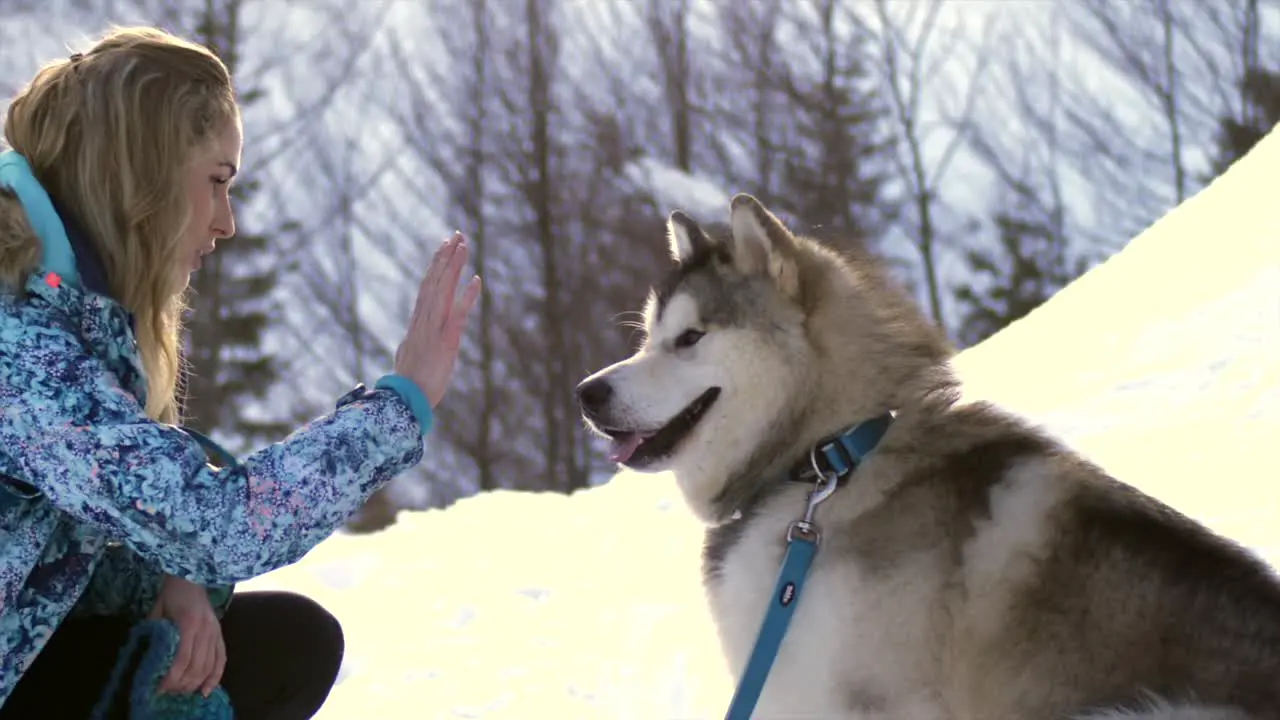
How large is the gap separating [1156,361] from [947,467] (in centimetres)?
346

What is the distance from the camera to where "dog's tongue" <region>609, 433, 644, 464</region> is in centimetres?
254

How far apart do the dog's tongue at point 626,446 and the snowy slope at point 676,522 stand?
1069mm

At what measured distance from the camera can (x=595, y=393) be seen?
253 centimetres

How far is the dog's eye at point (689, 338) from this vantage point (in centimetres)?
255

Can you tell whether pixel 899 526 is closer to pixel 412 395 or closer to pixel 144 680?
pixel 412 395

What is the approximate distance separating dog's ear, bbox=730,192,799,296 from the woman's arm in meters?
1.15

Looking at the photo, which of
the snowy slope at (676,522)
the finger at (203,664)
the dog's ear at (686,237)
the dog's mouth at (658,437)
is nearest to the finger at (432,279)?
the finger at (203,664)

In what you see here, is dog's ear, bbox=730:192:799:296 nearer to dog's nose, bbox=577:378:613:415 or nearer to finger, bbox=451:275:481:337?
dog's nose, bbox=577:378:613:415

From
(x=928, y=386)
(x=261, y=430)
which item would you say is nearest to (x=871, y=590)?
(x=928, y=386)

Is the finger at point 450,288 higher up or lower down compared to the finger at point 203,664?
higher up

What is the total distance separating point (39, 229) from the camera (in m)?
1.60

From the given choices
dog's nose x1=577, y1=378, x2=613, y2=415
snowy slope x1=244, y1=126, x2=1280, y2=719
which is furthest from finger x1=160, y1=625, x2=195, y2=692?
snowy slope x1=244, y1=126, x2=1280, y2=719

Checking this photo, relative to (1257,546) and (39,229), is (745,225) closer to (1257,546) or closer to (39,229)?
(39,229)

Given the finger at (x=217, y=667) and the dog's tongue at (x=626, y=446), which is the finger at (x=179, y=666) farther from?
the dog's tongue at (x=626, y=446)
